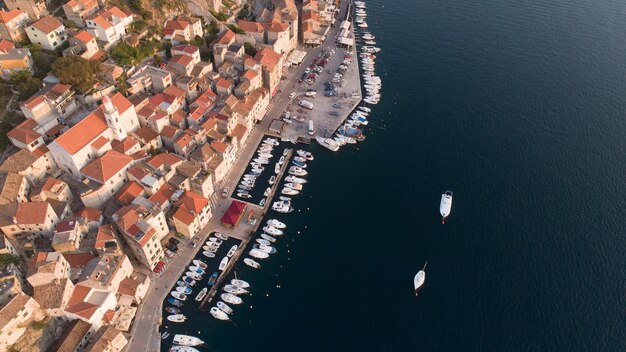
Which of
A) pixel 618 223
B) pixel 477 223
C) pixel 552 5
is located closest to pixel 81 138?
pixel 477 223

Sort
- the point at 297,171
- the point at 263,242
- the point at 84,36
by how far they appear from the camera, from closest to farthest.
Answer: the point at 263,242
the point at 84,36
the point at 297,171

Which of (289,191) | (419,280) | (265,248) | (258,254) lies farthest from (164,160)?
(419,280)

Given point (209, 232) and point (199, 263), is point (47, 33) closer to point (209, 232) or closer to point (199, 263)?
point (209, 232)

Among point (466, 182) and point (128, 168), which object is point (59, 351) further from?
point (466, 182)

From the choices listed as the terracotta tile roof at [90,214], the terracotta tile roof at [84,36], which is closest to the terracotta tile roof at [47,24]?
the terracotta tile roof at [84,36]

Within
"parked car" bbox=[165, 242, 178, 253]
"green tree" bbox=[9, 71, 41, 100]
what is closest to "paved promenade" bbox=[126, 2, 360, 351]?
"parked car" bbox=[165, 242, 178, 253]

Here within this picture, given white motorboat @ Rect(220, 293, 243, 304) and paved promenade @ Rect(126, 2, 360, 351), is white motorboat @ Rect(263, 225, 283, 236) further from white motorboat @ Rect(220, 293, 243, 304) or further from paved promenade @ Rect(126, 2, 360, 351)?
white motorboat @ Rect(220, 293, 243, 304)

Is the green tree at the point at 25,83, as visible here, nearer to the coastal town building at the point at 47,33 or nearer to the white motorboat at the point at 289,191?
the coastal town building at the point at 47,33
